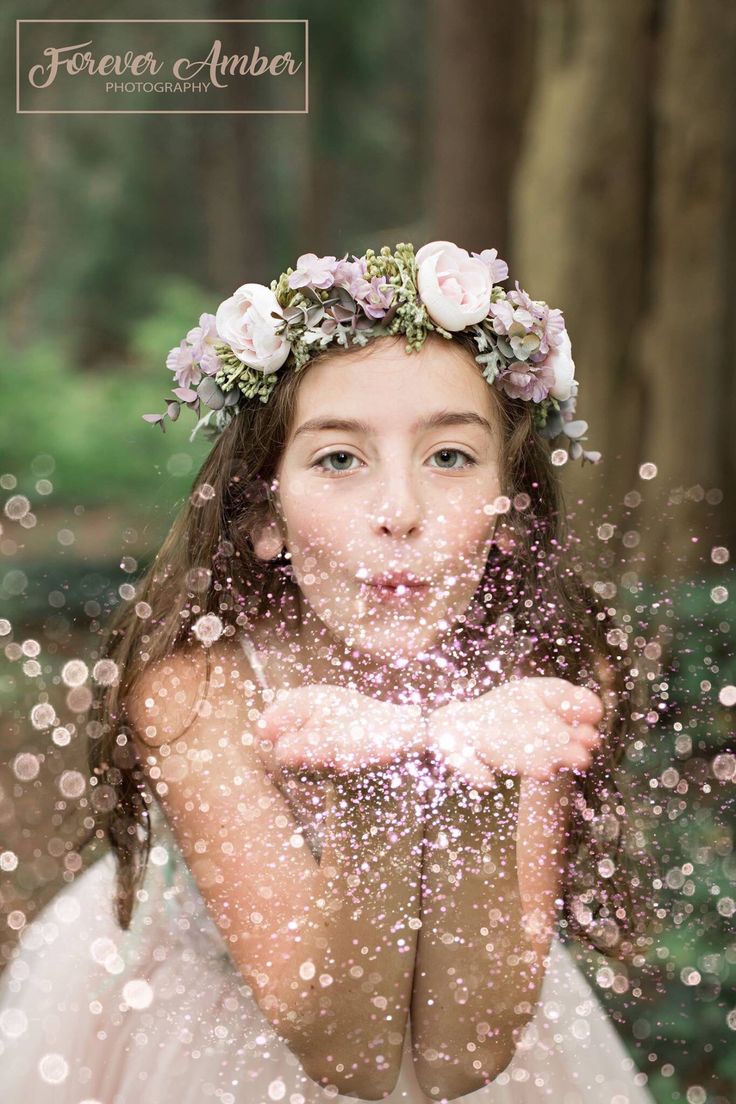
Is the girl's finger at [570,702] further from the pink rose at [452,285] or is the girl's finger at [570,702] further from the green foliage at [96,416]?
the green foliage at [96,416]

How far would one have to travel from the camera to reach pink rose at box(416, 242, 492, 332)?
38.0 inches

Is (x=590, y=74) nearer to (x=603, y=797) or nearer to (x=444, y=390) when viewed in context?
(x=444, y=390)

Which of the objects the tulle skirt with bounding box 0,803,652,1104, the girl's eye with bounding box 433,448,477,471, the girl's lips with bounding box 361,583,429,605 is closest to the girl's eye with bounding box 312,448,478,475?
the girl's eye with bounding box 433,448,477,471

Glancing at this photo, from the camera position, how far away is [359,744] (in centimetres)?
89

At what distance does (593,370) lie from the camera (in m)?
1.91

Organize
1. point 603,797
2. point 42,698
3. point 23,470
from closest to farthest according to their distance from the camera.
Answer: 1. point 603,797
2. point 42,698
3. point 23,470

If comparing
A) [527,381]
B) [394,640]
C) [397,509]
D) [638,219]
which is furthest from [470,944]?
[638,219]

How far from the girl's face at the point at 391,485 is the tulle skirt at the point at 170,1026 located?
320mm

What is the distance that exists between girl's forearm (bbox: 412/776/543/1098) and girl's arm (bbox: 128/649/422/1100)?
0.02 m

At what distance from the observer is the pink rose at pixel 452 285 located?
0.97 metres

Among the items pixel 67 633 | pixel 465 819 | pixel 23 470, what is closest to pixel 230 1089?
pixel 465 819

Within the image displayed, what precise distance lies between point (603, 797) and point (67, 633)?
0.63 m

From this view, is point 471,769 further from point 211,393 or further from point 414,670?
point 211,393

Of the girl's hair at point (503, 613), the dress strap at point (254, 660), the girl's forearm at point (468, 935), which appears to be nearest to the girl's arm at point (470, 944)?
the girl's forearm at point (468, 935)
